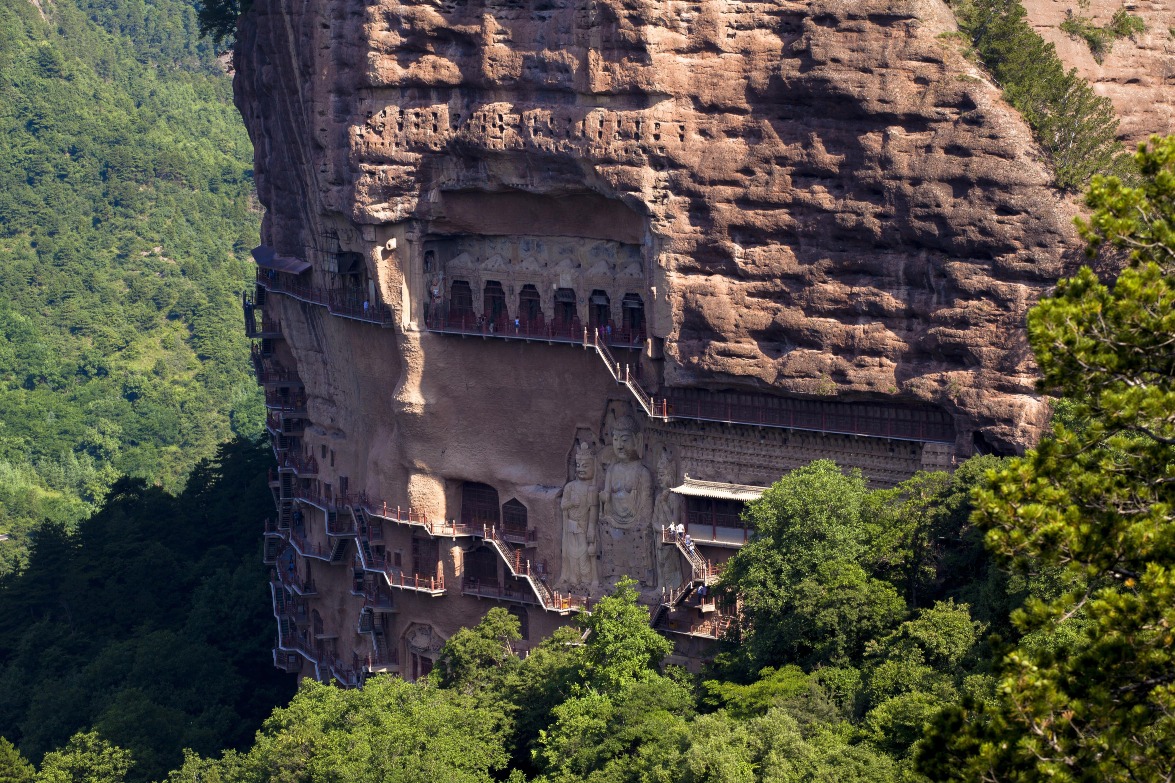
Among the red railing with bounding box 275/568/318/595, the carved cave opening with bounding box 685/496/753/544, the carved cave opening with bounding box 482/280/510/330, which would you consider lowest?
the red railing with bounding box 275/568/318/595

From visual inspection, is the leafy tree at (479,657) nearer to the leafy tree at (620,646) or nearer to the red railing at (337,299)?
the leafy tree at (620,646)

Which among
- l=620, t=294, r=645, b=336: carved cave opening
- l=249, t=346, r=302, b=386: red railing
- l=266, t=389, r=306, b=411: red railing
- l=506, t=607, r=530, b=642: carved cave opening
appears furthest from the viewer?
l=249, t=346, r=302, b=386: red railing

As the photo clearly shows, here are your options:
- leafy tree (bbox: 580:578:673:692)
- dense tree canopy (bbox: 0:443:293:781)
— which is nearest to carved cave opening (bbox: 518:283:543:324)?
leafy tree (bbox: 580:578:673:692)

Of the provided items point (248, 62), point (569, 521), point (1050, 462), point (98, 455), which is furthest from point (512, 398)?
point (98, 455)

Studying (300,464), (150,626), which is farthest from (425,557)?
(150,626)

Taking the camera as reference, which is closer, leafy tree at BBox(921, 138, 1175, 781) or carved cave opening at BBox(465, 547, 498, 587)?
leafy tree at BBox(921, 138, 1175, 781)

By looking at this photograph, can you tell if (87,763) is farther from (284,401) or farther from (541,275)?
(541,275)

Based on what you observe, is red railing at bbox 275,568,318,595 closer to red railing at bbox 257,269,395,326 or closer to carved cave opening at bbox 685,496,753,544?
red railing at bbox 257,269,395,326

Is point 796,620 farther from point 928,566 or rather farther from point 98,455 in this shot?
point 98,455

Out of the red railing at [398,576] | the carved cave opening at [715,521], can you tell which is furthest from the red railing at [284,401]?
the carved cave opening at [715,521]
